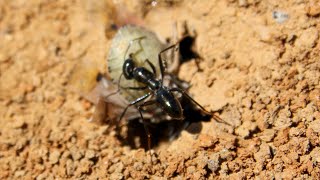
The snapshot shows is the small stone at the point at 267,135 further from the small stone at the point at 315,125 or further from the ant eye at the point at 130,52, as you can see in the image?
the ant eye at the point at 130,52

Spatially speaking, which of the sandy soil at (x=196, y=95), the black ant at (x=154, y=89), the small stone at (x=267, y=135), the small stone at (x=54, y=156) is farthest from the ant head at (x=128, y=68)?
the small stone at (x=267, y=135)

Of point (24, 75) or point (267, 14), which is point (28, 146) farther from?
point (267, 14)

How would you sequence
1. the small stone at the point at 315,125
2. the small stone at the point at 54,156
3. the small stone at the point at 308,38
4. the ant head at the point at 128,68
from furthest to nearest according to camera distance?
the ant head at the point at 128,68
the small stone at the point at 54,156
the small stone at the point at 308,38
the small stone at the point at 315,125

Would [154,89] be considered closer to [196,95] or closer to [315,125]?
[196,95]

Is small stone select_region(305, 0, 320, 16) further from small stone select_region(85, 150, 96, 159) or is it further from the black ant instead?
small stone select_region(85, 150, 96, 159)

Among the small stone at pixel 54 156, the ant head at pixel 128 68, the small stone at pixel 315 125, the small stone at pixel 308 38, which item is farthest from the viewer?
the ant head at pixel 128 68

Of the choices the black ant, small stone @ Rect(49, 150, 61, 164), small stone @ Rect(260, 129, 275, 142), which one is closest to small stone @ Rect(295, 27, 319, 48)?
small stone @ Rect(260, 129, 275, 142)

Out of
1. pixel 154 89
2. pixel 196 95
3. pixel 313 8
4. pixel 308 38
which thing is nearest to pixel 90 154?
pixel 154 89

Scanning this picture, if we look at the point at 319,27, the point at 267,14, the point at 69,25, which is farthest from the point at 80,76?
the point at 319,27
